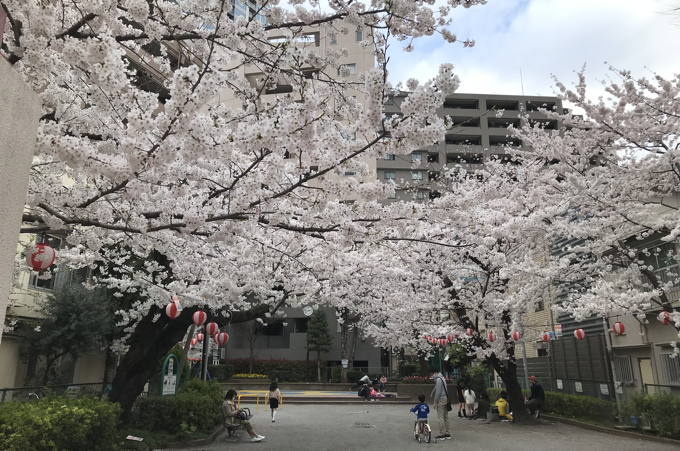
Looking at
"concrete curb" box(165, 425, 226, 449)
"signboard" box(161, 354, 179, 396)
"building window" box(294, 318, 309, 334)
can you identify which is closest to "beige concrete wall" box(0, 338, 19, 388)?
"signboard" box(161, 354, 179, 396)

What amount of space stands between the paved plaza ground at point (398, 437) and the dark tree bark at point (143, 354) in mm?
1905

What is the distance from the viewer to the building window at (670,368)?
1418 cm

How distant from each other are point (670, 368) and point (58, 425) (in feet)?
51.8

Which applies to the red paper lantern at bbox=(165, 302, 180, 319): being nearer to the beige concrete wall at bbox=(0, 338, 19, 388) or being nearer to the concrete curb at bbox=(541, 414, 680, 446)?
the beige concrete wall at bbox=(0, 338, 19, 388)

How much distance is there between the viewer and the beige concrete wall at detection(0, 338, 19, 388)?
15.4m

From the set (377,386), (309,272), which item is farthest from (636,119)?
(377,386)

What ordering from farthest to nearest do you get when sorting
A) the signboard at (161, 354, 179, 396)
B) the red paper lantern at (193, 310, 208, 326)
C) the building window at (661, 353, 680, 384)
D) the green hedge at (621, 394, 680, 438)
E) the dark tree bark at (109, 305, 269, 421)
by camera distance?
the building window at (661, 353, 680, 384) < the signboard at (161, 354, 179, 396) < the green hedge at (621, 394, 680, 438) < the red paper lantern at (193, 310, 208, 326) < the dark tree bark at (109, 305, 269, 421)

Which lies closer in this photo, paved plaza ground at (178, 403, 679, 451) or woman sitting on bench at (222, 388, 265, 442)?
paved plaza ground at (178, 403, 679, 451)

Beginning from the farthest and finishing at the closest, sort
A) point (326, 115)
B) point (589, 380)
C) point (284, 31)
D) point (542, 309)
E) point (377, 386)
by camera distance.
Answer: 1. point (377, 386)
2. point (542, 309)
3. point (589, 380)
4. point (284, 31)
5. point (326, 115)

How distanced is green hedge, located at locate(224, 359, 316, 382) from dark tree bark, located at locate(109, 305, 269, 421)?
2480 centimetres

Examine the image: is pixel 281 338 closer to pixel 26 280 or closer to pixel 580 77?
pixel 26 280

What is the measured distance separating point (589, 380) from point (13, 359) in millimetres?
19649

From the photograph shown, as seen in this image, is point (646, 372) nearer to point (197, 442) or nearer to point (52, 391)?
point (197, 442)

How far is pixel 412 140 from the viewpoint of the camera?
4.30 metres
